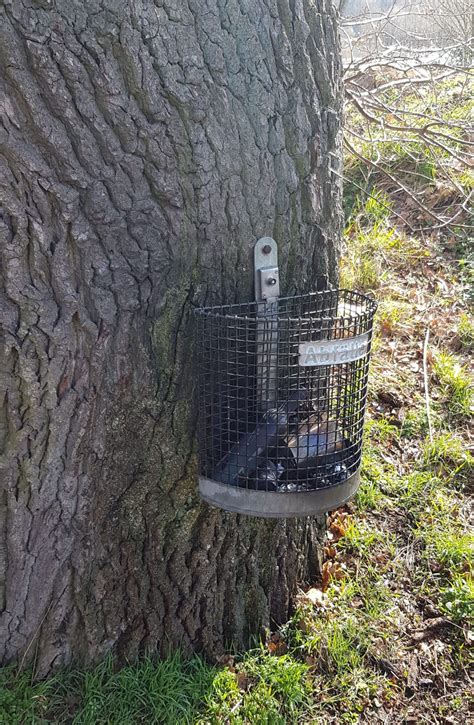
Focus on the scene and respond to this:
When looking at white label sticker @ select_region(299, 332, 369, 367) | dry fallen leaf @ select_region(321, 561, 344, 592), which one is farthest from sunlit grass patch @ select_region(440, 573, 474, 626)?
white label sticker @ select_region(299, 332, 369, 367)

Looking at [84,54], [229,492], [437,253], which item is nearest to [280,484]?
[229,492]

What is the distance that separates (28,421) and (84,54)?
1.03m

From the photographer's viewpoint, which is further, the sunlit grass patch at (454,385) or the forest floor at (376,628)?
the sunlit grass patch at (454,385)

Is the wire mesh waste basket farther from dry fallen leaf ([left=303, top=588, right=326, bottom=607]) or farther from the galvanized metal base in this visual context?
dry fallen leaf ([left=303, top=588, right=326, bottom=607])

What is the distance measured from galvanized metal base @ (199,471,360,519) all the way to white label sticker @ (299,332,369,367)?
0.38 m

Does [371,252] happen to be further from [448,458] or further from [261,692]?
[261,692]

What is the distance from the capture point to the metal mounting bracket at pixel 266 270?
78.3 inches

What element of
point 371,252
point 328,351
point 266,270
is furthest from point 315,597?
point 371,252

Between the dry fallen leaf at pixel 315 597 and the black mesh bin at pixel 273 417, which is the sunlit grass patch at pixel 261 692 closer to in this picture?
the dry fallen leaf at pixel 315 597

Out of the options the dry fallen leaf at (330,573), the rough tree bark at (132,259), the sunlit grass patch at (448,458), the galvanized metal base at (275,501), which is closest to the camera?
the rough tree bark at (132,259)

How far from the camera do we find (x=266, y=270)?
2.00 m

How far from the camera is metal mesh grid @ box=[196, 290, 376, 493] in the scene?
73.3 inches

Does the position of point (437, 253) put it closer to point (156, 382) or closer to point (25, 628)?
point (156, 382)

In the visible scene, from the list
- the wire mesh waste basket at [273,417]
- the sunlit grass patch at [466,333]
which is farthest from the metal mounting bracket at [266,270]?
the sunlit grass patch at [466,333]
